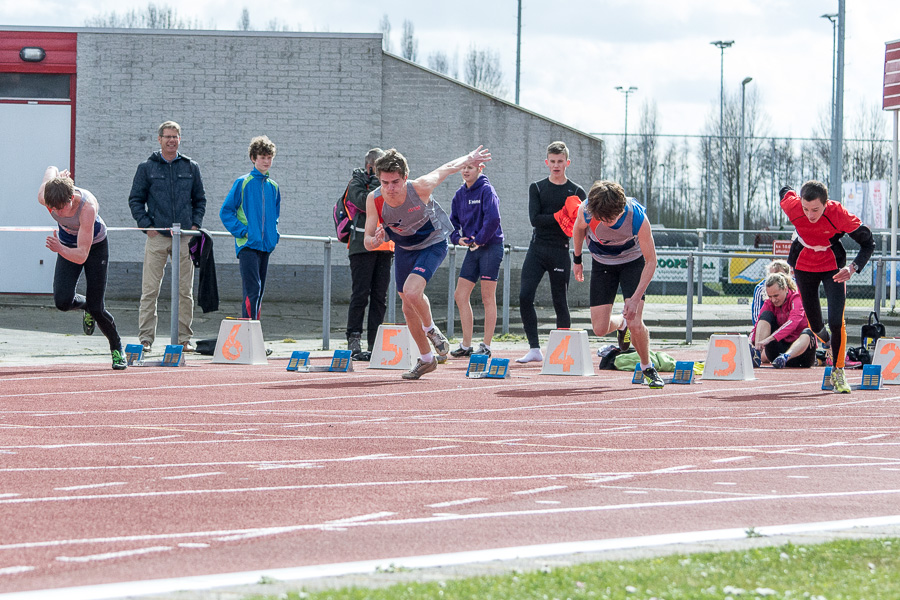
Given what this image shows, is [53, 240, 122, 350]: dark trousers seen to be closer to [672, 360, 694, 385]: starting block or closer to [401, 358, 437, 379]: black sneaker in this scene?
[401, 358, 437, 379]: black sneaker

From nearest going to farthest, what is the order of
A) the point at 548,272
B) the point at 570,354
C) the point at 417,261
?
the point at 417,261 → the point at 570,354 → the point at 548,272

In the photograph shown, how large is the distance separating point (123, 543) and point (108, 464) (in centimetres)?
190

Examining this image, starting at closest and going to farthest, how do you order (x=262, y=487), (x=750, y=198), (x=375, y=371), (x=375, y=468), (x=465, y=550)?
(x=465, y=550)
(x=262, y=487)
(x=375, y=468)
(x=375, y=371)
(x=750, y=198)

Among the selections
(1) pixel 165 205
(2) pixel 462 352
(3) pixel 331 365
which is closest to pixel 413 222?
(3) pixel 331 365

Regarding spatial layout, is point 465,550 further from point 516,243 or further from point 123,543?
point 516,243

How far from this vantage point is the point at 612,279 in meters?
10.7

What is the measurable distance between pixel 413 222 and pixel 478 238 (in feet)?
7.77

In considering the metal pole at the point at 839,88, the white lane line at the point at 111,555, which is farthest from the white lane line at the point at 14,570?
the metal pole at the point at 839,88

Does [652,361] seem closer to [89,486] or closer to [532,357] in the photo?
[532,357]

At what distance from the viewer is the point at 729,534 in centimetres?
438

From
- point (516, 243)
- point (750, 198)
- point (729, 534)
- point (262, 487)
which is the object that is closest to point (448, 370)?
point (262, 487)

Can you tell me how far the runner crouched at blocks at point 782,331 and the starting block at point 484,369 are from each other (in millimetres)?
3536

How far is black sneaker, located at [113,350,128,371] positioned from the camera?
11312 millimetres

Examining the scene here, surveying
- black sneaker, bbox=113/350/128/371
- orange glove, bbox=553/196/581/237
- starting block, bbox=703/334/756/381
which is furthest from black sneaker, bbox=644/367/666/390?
black sneaker, bbox=113/350/128/371
